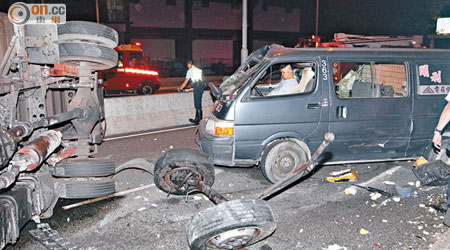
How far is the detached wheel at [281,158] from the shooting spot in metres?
6.14

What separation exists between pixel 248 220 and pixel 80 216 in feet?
8.59

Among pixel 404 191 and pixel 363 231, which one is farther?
pixel 404 191

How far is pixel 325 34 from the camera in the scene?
40188 mm

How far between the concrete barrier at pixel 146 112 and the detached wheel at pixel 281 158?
5.44 metres

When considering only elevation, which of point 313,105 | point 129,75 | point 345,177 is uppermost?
point 129,75

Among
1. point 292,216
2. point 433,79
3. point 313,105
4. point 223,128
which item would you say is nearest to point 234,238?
point 292,216

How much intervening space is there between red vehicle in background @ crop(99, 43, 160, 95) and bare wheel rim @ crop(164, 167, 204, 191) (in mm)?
13344

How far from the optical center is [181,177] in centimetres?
533

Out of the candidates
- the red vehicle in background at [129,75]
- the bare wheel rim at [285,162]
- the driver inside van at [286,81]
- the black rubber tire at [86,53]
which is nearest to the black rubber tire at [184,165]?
the bare wheel rim at [285,162]

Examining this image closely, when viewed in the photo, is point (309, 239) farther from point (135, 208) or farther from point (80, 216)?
point (80, 216)

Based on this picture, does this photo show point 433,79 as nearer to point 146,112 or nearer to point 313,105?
point 313,105

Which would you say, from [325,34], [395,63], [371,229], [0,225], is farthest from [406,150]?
[325,34]

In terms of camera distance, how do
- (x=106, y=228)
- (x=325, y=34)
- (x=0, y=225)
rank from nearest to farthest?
(x=0, y=225), (x=106, y=228), (x=325, y=34)

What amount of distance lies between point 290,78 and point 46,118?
389cm
